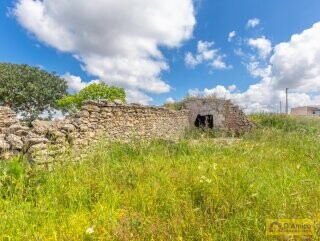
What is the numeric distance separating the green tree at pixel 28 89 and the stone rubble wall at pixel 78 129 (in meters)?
15.7

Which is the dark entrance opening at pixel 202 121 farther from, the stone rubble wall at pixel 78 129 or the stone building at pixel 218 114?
the stone rubble wall at pixel 78 129

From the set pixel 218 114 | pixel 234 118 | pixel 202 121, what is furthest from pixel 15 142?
pixel 234 118

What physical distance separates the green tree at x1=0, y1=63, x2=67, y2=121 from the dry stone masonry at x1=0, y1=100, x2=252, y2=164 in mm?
14532

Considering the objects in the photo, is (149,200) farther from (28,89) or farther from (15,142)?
(28,89)

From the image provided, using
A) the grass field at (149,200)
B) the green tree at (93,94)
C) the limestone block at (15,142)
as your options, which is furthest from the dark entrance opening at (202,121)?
the limestone block at (15,142)

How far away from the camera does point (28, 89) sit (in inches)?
909

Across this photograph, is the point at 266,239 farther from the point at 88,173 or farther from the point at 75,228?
the point at 88,173

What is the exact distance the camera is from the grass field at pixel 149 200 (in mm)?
2842

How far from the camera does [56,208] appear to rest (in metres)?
3.52

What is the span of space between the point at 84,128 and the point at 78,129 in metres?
0.18

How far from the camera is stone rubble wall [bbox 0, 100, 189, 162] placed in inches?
200

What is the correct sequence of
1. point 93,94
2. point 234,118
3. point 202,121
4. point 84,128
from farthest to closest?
point 93,94 → point 202,121 → point 234,118 → point 84,128

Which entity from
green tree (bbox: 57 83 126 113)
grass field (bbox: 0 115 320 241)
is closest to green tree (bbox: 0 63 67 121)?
green tree (bbox: 57 83 126 113)

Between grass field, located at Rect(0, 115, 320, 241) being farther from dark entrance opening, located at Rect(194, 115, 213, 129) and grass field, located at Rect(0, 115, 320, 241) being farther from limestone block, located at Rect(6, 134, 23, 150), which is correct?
dark entrance opening, located at Rect(194, 115, 213, 129)
